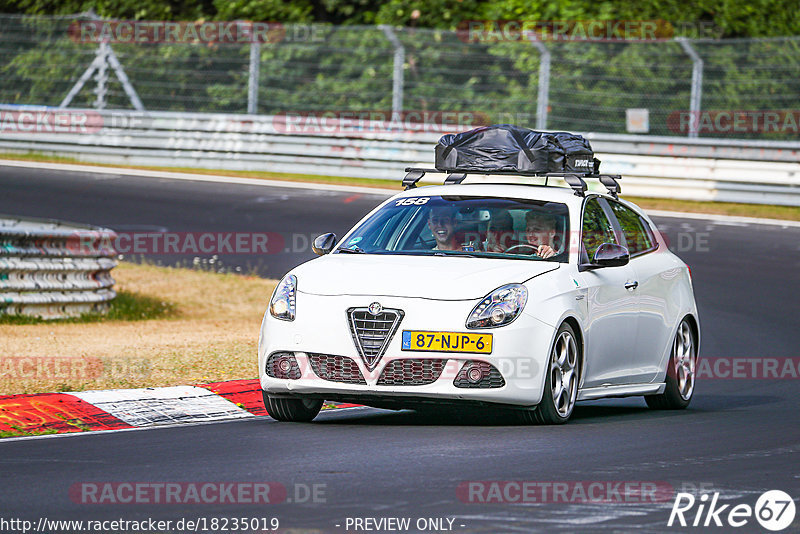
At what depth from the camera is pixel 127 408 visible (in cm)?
923

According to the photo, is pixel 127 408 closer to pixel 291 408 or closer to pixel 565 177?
pixel 291 408

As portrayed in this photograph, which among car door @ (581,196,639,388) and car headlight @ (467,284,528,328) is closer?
car headlight @ (467,284,528,328)

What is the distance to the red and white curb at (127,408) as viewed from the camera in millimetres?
8766

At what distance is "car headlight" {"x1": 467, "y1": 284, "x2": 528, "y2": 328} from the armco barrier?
16.2 meters

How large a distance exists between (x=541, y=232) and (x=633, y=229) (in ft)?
4.52

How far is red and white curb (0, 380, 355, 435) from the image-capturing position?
345 inches

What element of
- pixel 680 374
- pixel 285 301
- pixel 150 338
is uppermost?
pixel 285 301

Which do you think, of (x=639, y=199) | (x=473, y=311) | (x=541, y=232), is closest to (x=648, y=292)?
(x=541, y=232)

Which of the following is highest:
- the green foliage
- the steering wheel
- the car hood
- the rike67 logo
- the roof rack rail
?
the green foliage

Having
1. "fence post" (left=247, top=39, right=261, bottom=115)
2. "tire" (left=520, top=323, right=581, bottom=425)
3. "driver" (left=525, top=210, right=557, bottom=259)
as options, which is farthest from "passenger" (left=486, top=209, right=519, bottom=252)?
"fence post" (left=247, top=39, right=261, bottom=115)

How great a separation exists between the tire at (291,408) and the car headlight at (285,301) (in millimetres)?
526

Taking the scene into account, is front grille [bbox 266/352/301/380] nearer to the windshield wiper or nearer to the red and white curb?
the red and white curb

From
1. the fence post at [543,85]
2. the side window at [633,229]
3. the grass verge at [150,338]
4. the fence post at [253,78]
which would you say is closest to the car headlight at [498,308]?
the side window at [633,229]

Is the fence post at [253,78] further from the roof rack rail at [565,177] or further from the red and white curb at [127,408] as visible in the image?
the red and white curb at [127,408]
